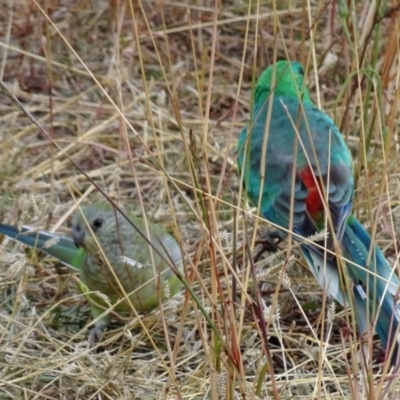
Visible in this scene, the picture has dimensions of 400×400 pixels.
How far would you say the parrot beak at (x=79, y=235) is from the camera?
3.42 metres

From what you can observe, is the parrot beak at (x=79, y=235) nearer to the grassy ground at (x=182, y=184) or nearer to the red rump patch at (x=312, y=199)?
the grassy ground at (x=182, y=184)

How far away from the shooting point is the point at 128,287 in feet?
11.0

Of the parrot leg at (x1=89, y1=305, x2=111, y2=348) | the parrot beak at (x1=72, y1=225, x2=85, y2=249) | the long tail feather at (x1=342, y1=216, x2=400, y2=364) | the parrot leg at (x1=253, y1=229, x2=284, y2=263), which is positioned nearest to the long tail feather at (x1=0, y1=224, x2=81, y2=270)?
the parrot beak at (x1=72, y1=225, x2=85, y2=249)

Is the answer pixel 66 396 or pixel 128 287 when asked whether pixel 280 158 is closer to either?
pixel 128 287

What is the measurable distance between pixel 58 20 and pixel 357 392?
12.0 feet

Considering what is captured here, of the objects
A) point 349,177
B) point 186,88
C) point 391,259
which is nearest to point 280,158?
point 349,177

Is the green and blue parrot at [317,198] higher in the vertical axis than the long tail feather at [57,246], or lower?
higher

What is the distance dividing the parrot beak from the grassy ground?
0.16 metres

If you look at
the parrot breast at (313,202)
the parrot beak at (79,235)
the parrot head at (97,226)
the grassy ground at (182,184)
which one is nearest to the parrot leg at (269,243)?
the grassy ground at (182,184)

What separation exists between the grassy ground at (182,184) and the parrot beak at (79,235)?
157 mm

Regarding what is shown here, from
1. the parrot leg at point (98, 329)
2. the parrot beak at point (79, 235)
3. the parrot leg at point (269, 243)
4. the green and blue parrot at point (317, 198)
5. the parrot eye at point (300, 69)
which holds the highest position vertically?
the parrot eye at point (300, 69)

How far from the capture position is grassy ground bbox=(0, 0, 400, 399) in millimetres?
2570

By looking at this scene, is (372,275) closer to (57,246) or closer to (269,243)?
(269,243)

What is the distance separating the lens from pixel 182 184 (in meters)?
3.07
